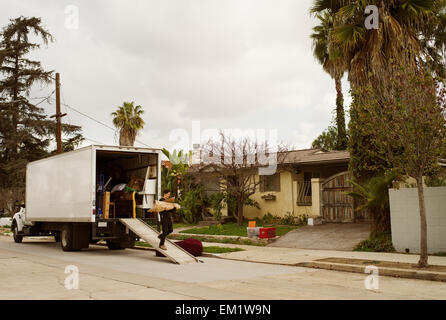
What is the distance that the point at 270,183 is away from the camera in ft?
83.4

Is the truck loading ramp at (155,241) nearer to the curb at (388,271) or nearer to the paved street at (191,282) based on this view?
the paved street at (191,282)

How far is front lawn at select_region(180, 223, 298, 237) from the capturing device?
2034 centimetres

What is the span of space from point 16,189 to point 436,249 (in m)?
31.0

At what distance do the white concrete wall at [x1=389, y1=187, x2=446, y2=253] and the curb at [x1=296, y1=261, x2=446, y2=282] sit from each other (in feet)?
11.2

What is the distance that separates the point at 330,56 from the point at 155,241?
381 inches

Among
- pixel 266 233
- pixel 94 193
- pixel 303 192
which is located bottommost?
pixel 266 233

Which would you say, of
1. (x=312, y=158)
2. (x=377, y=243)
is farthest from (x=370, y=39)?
(x=312, y=158)

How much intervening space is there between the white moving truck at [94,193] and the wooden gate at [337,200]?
8215 millimetres

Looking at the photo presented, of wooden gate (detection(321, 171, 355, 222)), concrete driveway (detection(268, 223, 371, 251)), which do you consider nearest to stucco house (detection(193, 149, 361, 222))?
wooden gate (detection(321, 171, 355, 222))

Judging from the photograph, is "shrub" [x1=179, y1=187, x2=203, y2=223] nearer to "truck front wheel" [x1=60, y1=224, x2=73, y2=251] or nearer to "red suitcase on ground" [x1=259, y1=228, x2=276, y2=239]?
"red suitcase on ground" [x1=259, y1=228, x2=276, y2=239]

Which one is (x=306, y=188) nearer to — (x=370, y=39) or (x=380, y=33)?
(x=370, y=39)

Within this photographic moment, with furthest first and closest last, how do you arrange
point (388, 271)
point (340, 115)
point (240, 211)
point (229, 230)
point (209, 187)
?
point (340, 115) < point (209, 187) < point (240, 211) < point (229, 230) < point (388, 271)

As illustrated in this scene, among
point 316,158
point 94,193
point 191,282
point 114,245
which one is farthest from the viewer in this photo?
point 316,158
